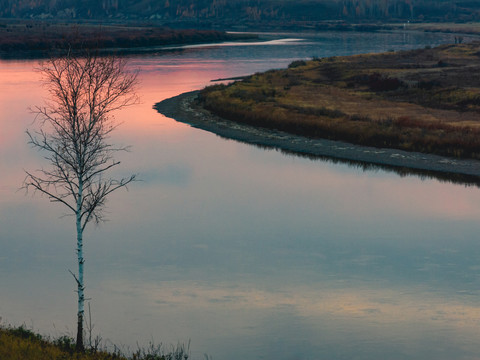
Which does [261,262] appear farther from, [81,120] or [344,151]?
[344,151]

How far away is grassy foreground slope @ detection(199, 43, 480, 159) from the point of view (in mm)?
48656

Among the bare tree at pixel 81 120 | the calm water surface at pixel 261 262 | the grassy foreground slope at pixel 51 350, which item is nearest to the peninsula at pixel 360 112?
the calm water surface at pixel 261 262

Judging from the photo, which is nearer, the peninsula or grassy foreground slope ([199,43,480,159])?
the peninsula

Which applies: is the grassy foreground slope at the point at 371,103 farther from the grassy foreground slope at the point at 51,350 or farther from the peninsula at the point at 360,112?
the grassy foreground slope at the point at 51,350

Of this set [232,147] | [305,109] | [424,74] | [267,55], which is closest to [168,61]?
[267,55]

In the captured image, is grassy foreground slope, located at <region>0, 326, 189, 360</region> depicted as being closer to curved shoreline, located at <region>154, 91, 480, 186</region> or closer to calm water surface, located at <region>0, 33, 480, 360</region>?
calm water surface, located at <region>0, 33, 480, 360</region>

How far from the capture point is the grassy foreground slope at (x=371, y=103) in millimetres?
48656

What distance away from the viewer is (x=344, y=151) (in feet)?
156

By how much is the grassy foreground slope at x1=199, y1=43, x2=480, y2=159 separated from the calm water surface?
659cm

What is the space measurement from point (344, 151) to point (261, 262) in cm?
2248

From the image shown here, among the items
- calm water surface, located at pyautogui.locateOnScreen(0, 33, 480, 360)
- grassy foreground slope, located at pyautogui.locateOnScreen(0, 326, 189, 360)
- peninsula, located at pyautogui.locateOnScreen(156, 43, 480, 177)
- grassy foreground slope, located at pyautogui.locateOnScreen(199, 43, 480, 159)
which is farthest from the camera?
grassy foreground slope, located at pyautogui.locateOnScreen(199, 43, 480, 159)

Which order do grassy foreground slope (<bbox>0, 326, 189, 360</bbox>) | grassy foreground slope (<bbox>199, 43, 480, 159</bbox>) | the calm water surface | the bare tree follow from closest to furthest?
grassy foreground slope (<bbox>0, 326, 189, 360</bbox>) → the bare tree → the calm water surface → grassy foreground slope (<bbox>199, 43, 480, 159</bbox>)

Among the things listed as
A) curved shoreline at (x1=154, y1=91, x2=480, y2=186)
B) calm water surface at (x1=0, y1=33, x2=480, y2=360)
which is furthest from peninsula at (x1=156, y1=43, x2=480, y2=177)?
calm water surface at (x1=0, y1=33, x2=480, y2=360)

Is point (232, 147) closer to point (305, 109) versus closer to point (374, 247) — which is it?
point (305, 109)
